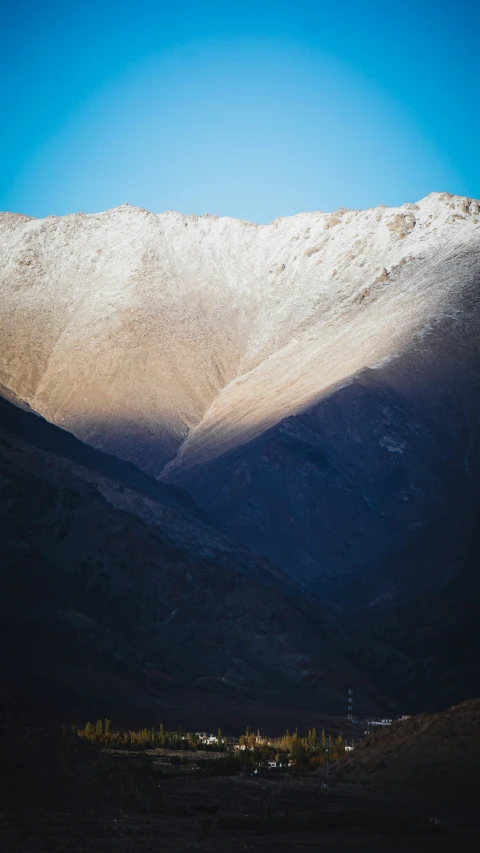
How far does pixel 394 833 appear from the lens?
40844 mm

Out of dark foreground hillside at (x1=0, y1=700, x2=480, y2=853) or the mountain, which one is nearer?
dark foreground hillside at (x1=0, y1=700, x2=480, y2=853)

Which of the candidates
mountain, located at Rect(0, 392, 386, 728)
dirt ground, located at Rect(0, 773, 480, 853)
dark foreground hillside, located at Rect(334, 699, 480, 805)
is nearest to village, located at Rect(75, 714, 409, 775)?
dark foreground hillside, located at Rect(334, 699, 480, 805)

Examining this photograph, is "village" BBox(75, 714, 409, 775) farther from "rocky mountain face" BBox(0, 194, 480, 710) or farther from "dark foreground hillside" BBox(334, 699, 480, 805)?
"rocky mountain face" BBox(0, 194, 480, 710)

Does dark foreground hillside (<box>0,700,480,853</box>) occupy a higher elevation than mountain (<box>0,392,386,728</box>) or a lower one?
lower

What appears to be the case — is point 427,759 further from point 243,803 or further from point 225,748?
point 225,748

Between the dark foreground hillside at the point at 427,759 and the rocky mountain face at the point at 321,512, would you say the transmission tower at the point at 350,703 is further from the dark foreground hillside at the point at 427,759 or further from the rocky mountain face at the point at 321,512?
the dark foreground hillside at the point at 427,759

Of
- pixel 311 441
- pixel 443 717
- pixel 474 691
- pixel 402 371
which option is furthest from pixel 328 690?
pixel 402 371

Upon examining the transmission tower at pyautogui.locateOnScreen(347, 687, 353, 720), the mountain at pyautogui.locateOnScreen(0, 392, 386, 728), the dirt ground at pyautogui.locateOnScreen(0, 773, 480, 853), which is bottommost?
the dirt ground at pyautogui.locateOnScreen(0, 773, 480, 853)

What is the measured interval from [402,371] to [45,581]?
99.7 meters

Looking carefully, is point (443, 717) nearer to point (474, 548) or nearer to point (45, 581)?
point (45, 581)

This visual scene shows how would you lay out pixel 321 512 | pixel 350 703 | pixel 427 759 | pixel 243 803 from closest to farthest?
1. pixel 243 803
2. pixel 427 759
3. pixel 350 703
4. pixel 321 512

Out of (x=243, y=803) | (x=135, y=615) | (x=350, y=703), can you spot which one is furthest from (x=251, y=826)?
(x=135, y=615)

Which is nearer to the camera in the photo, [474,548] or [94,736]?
[94,736]

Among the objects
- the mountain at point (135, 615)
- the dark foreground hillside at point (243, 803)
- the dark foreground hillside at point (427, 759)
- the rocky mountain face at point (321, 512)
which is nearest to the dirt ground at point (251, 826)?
the dark foreground hillside at point (243, 803)
